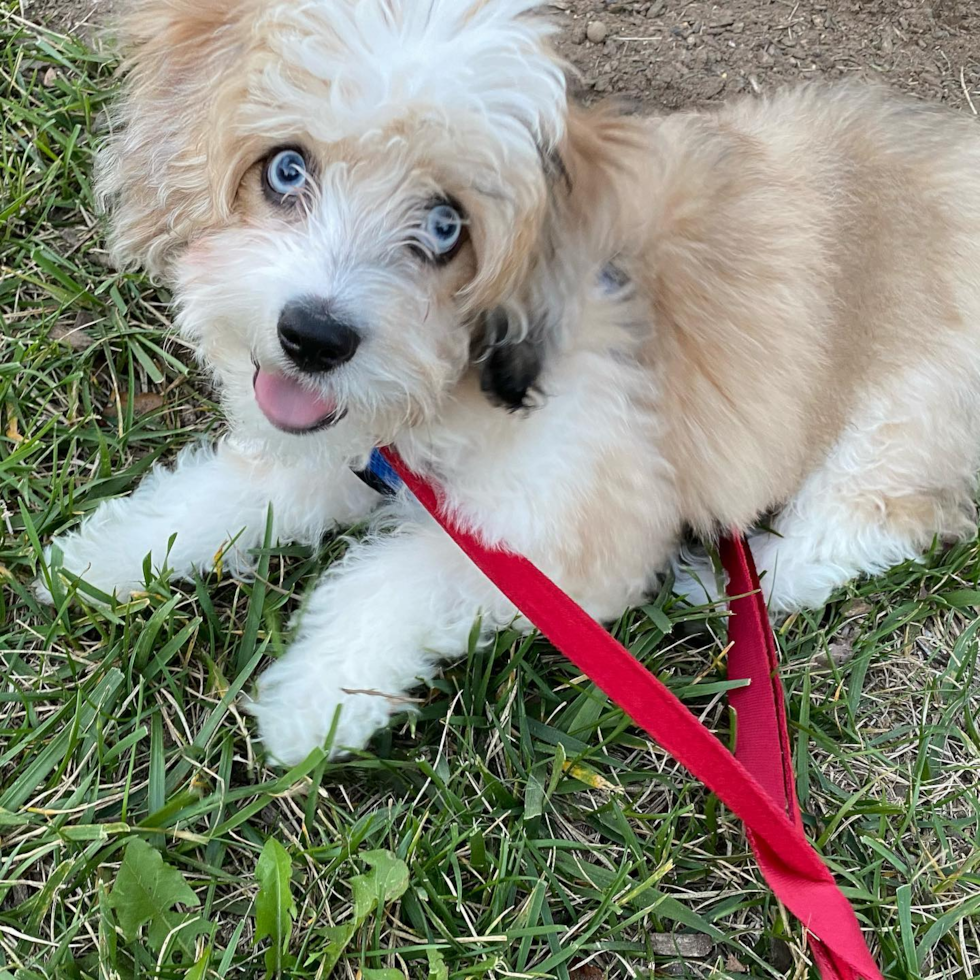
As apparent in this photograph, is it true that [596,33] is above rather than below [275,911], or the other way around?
above

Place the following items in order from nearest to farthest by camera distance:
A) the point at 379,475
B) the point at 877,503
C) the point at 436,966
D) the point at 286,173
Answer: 1. the point at 286,173
2. the point at 436,966
3. the point at 379,475
4. the point at 877,503

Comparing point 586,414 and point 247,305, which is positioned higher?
point 247,305

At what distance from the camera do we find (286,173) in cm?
177

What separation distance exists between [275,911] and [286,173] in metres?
1.70

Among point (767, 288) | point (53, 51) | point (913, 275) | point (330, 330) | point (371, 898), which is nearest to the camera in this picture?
point (330, 330)

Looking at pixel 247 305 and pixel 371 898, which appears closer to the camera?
pixel 247 305

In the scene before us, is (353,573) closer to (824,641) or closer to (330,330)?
(330,330)

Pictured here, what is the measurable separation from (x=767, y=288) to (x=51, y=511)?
2.27 m

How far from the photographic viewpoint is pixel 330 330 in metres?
1.66

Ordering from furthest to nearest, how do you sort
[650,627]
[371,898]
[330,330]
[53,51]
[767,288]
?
[53,51] → [650,627] → [767,288] → [371,898] → [330,330]

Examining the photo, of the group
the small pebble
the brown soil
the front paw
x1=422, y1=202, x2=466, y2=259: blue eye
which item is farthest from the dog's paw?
the small pebble

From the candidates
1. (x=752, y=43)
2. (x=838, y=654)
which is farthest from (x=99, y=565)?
(x=752, y=43)

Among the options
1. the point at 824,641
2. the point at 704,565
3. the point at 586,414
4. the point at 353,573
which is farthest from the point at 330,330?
the point at 824,641

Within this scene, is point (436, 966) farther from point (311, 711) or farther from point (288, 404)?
point (288, 404)
